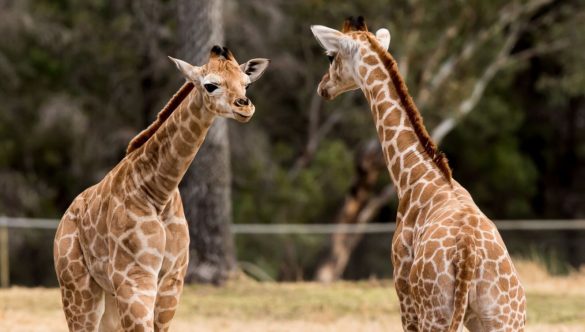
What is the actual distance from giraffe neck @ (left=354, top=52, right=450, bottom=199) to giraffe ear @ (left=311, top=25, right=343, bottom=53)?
0.22 metres

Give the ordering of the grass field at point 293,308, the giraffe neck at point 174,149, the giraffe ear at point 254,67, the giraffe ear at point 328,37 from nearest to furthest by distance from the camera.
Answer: the giraffe neck at point 174,149
the giraffe ear at point 254,67
the giraffe ear at point 328,37
the grass field at point 293,308

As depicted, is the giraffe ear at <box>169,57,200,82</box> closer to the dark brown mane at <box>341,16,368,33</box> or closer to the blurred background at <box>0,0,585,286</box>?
the dark brown mane at <box>341,16,368,33</box>

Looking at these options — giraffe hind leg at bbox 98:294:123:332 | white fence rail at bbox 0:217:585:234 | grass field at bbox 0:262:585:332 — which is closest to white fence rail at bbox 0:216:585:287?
white fence rail at bbox 0:217:585:234

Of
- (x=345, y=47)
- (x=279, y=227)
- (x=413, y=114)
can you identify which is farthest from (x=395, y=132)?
(x=279, y=227)

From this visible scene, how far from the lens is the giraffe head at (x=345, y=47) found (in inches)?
326

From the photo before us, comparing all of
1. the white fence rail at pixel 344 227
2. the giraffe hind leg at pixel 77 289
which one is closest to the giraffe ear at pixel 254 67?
the giraffe hind leg at pixel 77 289

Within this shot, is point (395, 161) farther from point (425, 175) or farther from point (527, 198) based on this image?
→ point (527, 198)

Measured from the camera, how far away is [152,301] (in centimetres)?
768

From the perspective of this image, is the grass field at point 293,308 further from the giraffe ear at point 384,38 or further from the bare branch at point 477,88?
the bare branch at point 477,88

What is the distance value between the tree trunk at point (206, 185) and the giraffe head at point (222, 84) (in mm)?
8077

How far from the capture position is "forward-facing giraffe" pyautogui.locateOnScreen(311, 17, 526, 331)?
273 inches

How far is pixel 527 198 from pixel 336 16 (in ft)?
33.0

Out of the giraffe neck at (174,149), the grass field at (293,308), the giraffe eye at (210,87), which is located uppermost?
the giraffe eye at (210,87)

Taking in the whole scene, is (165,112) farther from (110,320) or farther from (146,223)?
(110,320)
